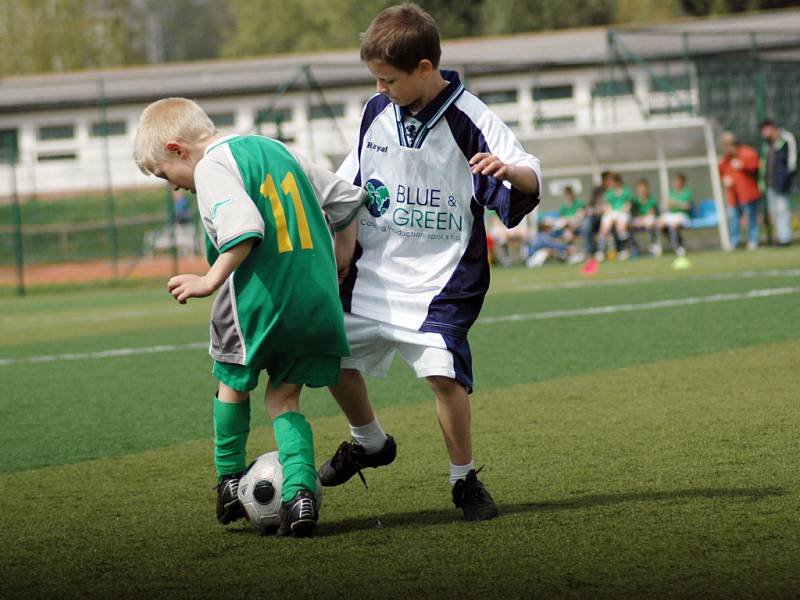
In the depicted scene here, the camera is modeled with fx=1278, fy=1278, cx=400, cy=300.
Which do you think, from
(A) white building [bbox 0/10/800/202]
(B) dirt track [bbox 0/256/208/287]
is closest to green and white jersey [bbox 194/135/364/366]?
(B) dirt track [bbox 0/256/208/287]

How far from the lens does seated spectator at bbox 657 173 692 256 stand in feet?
65.6

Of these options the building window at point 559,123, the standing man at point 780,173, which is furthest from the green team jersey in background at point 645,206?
the building window at point 559,123

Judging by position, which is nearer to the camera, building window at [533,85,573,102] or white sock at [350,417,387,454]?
white sock at [350,417,387,454]

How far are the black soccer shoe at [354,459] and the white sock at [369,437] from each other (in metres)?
0.01

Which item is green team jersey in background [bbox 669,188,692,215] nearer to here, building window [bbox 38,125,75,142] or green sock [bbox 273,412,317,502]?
green sock [bbox 273,412,317,502]

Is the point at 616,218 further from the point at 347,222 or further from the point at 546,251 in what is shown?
the point at 347,222

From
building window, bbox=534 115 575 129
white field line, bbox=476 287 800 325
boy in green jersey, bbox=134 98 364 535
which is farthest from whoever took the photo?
building window, bbox=534 115 575 129

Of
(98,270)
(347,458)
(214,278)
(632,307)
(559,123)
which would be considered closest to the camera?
(214,278)

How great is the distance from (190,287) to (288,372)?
508mm

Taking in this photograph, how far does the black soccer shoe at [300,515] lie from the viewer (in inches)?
158

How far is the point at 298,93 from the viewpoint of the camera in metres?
41.8

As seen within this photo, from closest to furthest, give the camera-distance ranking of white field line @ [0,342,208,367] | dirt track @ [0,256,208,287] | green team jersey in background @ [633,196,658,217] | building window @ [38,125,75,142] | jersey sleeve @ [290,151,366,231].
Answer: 1. jersey sleeve @ [290,151,366,231]
2. white field line @ [0,342,208,367]
3. green team jersey in background @ [633,196,658,217]
4. dirt track @ [0,256,208,287]
5. building window @ [38,125,75,142]

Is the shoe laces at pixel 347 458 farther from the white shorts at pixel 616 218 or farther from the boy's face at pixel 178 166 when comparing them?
the white shorts at pixel 616 218

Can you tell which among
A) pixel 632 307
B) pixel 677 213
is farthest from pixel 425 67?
pixel 677 213
